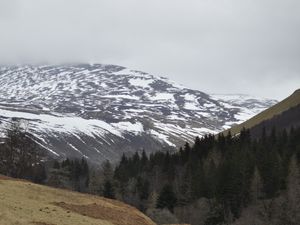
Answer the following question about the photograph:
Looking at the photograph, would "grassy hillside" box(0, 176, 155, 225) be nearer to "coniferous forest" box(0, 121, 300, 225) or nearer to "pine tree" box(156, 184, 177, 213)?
"coniferous forest" box(0, 121, 300, 225)

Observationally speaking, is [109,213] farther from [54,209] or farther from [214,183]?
[214,183]

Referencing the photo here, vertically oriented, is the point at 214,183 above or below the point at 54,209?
above

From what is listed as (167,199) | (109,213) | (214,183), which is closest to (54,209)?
(109,213)

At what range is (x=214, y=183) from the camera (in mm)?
141875

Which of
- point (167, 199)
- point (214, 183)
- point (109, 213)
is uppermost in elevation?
point (214, 183)

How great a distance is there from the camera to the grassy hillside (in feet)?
128

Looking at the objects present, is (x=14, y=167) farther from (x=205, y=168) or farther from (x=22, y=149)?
(x=205, y=168)

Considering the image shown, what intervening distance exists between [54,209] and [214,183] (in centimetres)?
10174

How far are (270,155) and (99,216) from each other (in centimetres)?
10819

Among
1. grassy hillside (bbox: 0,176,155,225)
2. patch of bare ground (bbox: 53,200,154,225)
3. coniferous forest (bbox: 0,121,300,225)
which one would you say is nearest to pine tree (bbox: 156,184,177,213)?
coniferous forest (bbox: 0,121,300,225)

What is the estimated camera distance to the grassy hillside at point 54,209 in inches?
1540

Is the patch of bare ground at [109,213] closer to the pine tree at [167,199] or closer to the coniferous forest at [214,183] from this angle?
the coniferous forest at [214,183]

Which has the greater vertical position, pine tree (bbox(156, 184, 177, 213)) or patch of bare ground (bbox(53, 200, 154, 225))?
pine tree (bbox(156, 184, 177, 213))

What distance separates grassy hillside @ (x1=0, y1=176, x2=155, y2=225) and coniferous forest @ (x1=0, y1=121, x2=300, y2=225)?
156 ft
